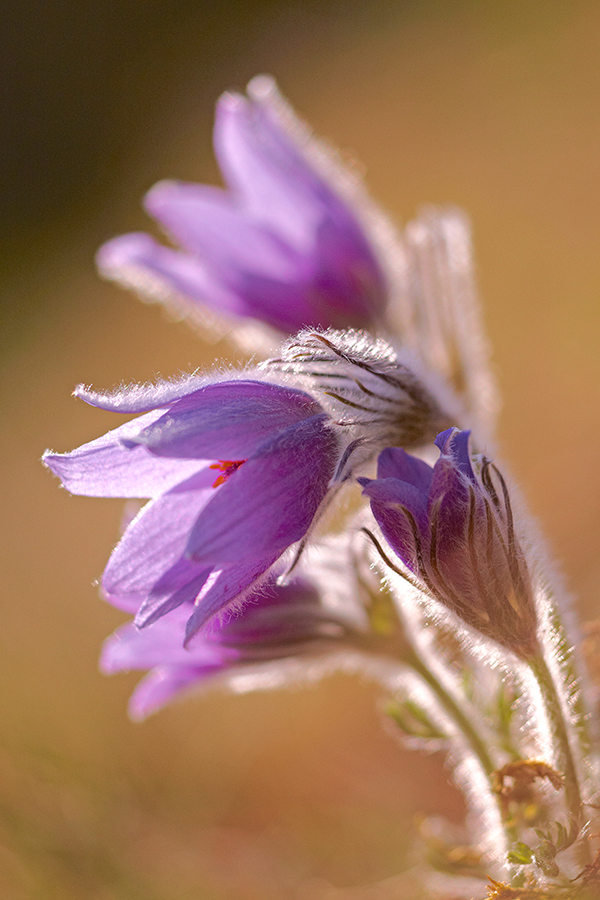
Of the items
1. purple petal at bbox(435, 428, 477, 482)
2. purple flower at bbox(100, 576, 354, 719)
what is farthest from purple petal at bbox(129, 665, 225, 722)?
purple petal at bbox(435, 428, 477, 482)

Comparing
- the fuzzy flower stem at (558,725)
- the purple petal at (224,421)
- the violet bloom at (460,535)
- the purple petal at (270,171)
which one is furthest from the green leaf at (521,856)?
the purple petal at (270,171)

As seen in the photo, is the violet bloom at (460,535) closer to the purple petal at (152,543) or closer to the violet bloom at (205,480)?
the violet bloom at (205,480)

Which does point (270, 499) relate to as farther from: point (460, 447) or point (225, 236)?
point (225, 236)

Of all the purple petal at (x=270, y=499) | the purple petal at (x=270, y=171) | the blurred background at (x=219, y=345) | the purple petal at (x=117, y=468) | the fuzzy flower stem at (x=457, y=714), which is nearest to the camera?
the purple petal at (x=270, y=499)

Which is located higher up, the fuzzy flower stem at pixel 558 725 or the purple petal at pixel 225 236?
the purple petal at pixel 225 236

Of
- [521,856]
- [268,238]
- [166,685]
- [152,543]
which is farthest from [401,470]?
[268,238]

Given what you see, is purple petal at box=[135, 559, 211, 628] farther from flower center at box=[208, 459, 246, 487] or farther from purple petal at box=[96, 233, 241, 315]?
purple petal at box=[96, 233, 241, 315]

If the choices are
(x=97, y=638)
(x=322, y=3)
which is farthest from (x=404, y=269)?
(x=322, y=3)

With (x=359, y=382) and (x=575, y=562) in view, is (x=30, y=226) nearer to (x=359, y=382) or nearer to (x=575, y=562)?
(x=575, y=562)
